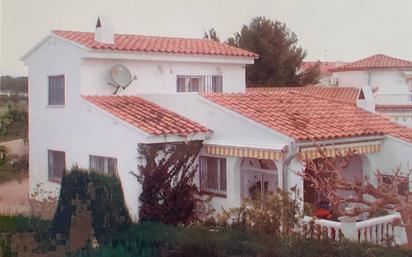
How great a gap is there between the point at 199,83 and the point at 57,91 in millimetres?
7265

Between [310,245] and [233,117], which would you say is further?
[233,117]

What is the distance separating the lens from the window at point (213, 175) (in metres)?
21.9

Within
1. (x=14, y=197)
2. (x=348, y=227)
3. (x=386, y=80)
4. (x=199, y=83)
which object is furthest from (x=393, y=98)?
(x=14, y=197)

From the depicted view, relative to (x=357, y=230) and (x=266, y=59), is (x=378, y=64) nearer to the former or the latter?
(x=266, y=59)

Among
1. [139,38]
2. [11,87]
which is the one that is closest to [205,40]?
[139,38]

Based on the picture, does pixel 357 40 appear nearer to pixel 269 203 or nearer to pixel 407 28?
pixel 407 28

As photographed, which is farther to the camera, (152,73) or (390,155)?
(152,73)

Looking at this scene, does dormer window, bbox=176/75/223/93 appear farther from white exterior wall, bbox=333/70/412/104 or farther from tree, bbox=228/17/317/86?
white exterior wall, bbox=333/70/412/104

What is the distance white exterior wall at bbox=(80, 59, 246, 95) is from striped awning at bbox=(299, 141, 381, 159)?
26.6ft

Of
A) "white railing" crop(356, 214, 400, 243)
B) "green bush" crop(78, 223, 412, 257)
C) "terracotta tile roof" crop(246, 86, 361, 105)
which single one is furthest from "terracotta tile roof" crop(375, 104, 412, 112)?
"green bush" crop(78, 223, 412, 257)

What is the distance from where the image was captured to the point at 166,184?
20.3 metres

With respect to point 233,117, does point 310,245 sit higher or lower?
lower

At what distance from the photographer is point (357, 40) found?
728 inches

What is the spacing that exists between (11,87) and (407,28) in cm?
1254
